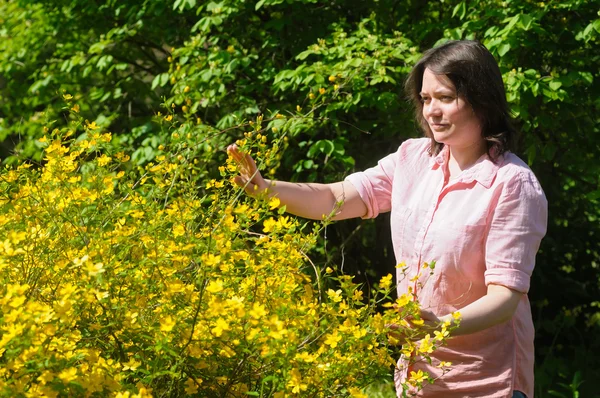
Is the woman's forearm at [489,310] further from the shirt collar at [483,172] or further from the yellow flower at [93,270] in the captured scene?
the yellow flower at [93,270]

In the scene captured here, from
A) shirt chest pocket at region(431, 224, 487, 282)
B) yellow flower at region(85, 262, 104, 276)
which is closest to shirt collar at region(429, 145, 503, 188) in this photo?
shirt chest pocket at region(431, 224, 487, 282)

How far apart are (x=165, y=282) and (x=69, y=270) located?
23 centimetres

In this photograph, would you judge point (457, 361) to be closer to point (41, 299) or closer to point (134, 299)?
point (134, 299)

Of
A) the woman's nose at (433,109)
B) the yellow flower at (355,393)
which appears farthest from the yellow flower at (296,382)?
the woman's nose at (433,109)

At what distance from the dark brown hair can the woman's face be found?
0.04ft

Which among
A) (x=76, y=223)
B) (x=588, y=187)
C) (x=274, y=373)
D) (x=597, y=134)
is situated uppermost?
(x=76, y=223)

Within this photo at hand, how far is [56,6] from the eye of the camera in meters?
4.62

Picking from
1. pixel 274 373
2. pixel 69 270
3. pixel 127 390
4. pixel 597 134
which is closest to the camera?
pixel 127 390

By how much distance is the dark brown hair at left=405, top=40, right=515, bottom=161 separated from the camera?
1.99 m

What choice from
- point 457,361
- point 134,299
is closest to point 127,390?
point 134,299

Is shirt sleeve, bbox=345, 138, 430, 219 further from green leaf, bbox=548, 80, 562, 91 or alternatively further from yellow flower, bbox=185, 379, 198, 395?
green leaf, bbox=548, 80, 562, 91

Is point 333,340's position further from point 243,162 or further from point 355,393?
point 243,162

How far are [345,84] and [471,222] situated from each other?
51.7 inches

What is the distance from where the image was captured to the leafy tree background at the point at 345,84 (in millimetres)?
3498
